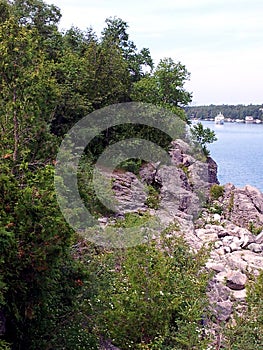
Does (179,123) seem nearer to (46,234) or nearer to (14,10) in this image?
(14,10)

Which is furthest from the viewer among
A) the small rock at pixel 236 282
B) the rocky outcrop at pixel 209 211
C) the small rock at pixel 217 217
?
the small rock at pixel 217 217

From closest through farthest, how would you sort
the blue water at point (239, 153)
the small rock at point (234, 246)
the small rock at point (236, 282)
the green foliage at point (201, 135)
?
1. the small rock at point (236, 282)
2. the small rock at point (234, 246)
3. the green foliage at point (201, 135)
4. the blue water at point (239, 153)

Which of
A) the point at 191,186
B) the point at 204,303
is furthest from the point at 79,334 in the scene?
the point at 191,186

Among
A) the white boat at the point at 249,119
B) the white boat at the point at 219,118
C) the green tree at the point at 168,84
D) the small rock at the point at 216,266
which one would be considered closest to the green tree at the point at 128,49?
the green tree at the point at 168,84

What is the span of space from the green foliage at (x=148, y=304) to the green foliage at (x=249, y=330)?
0.62 metres

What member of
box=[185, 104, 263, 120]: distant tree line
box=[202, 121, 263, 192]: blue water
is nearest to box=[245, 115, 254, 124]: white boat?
box=[185, 104, 263, 120]: distant tree line

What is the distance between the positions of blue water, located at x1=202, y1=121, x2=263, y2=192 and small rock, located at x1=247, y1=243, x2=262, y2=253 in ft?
65.3

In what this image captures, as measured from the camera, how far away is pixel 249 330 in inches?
350

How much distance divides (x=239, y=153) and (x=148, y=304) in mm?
55764

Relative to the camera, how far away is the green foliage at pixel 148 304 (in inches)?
352

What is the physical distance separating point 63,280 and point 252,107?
8247 centimetres

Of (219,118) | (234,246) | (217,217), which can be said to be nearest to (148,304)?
(234,246)

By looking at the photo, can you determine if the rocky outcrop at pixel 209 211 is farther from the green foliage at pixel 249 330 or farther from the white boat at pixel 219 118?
the white boat at pixel 219 118

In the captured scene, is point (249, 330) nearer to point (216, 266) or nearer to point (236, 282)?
point (236, 282)
